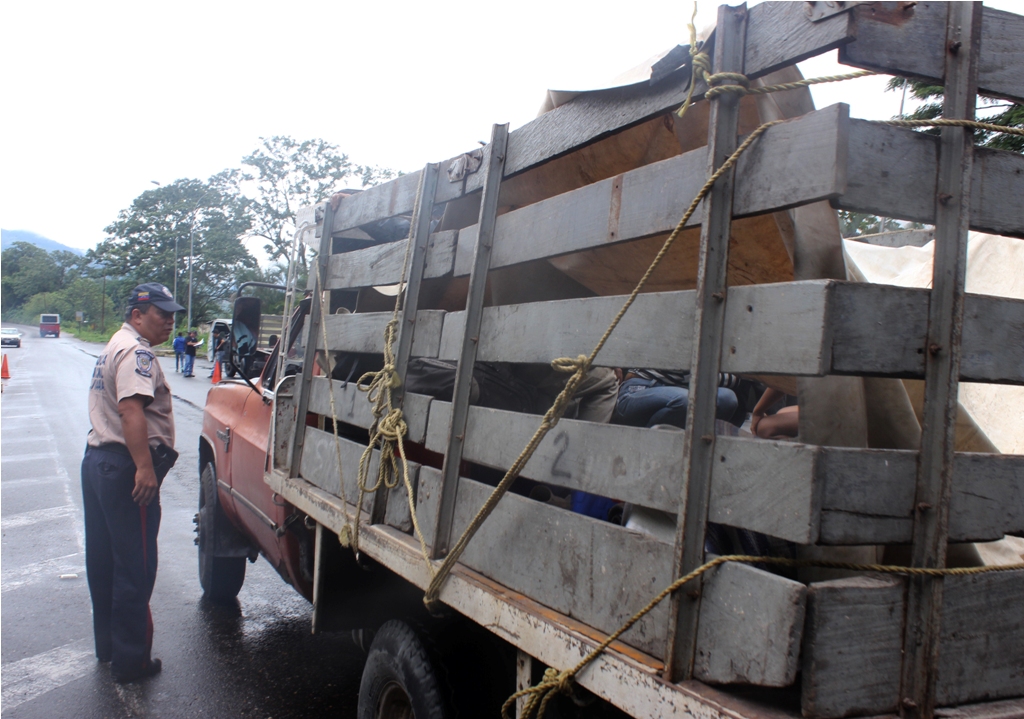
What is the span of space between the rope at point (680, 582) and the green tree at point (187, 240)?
4904 cm

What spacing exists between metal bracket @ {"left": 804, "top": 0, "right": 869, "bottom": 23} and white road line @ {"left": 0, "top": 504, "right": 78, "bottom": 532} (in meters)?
7.20

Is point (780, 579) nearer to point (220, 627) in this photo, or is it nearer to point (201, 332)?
point (220, 627)

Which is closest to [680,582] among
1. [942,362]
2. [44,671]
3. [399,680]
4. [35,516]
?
[942,362]

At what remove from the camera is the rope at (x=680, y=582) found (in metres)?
1.27

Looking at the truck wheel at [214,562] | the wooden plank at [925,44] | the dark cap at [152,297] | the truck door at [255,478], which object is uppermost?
the wooden plank at [925,44]

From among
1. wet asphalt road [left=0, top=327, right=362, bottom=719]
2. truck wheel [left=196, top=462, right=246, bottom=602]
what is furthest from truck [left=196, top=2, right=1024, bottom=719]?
truck wheel [left=196, top=462, right=246, bottom=602]

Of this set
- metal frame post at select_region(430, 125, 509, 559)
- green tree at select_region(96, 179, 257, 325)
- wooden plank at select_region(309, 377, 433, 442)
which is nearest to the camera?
metal frame post at select_region(430, 125, 509, 559)

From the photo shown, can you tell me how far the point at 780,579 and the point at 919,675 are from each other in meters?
0.35

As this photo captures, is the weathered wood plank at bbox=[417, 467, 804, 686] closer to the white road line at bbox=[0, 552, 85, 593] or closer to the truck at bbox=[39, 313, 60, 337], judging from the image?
the white road line at bbox=[0, 552, 85, 593]

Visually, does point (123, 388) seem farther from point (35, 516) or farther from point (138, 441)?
point (35, 516)

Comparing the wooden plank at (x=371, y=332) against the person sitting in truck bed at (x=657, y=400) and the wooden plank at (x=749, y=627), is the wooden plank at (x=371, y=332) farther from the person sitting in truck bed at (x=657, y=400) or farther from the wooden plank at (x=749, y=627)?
the wooden plank at (x=749, y=627)

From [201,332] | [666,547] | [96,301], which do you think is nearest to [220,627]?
[666,547]

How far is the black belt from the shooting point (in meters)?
3.86

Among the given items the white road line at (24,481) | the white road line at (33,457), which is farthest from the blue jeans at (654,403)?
the white road line at (33,457)
